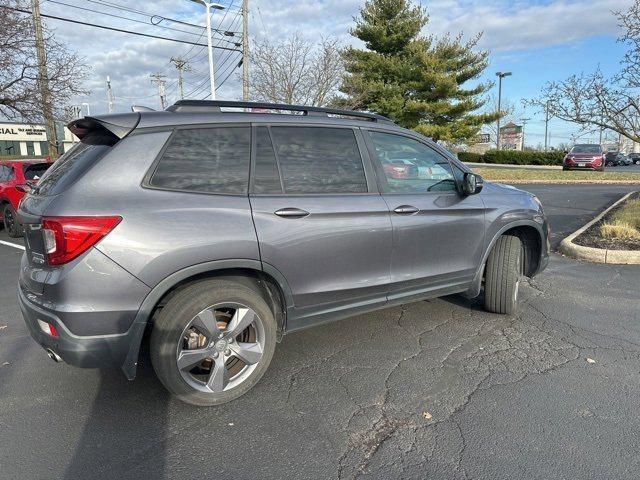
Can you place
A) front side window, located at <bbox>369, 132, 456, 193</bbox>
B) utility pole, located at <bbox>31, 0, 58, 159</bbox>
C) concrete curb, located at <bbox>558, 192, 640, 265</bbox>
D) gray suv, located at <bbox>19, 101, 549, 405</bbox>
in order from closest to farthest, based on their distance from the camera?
gray suv, located at <bbox>19, 101, 549, 405</bbox>
front side window, located at <bbox>369, 132, 456, 193</bbox>
concrete curb, located at <bbox>558, 192, 640, 265</bbox>
utility pole, located at <bbox>31, 0, 58, 159</bbox>

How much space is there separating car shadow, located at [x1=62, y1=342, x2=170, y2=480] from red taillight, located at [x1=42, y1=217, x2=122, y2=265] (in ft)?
3.41

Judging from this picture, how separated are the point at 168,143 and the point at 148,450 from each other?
5.75ft

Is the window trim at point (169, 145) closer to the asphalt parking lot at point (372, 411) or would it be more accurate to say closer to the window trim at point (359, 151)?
the window trim at point (359, 151)

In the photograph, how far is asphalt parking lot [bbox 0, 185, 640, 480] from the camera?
2.46 m

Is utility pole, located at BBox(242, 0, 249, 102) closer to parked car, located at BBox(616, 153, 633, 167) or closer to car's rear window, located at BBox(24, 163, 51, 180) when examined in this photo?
car's rear window, located at BBox(24, 163, 51, 180)

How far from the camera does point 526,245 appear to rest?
4773 millimetres

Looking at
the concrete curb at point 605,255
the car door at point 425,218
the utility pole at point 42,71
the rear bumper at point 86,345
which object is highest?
the utility pole at point 42,71

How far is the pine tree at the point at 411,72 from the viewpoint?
26031 mm

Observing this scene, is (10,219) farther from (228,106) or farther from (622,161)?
(622,161)

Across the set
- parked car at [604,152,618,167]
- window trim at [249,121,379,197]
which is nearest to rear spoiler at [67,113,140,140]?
window trim at [249,121,379,197]

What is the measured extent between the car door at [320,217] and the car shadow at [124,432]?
1126 millimetres

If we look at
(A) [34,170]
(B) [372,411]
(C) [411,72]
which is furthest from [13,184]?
(C) [411,72]

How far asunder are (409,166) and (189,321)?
2.14 metres

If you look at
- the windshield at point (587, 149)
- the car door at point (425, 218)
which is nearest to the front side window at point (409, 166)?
the car door at point (425, 218)
